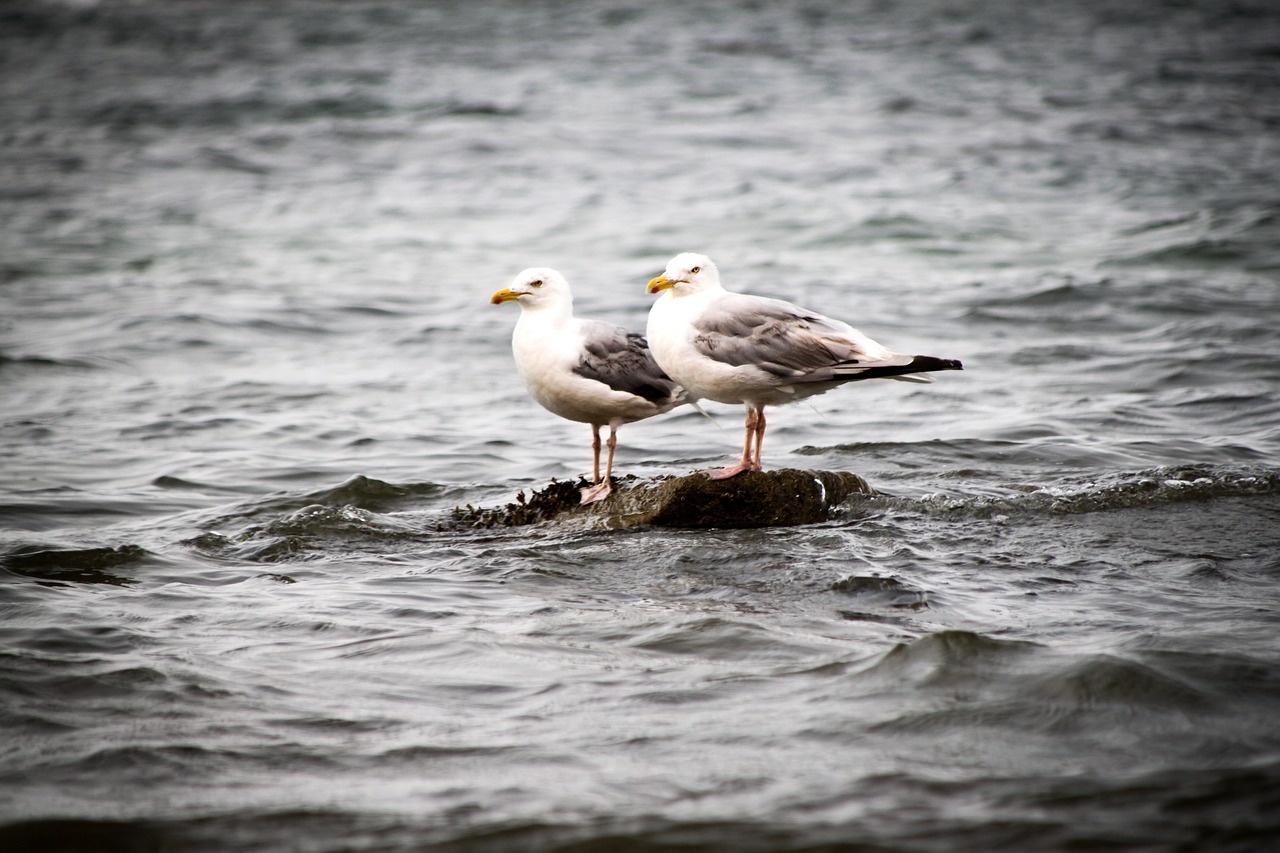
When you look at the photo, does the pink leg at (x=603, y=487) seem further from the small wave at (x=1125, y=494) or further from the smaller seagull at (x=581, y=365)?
the small wave at (x=1125, y=494)

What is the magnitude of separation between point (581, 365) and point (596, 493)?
2.34 ft

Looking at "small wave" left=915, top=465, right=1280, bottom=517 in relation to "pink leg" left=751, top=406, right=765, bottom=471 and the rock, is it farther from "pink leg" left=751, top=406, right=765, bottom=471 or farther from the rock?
"pink leg" left=751, top=406, right=765, bottom=471

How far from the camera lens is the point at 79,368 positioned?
456 inches

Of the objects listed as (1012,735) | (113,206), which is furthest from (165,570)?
(113,206)

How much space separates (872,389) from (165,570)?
20.9ft

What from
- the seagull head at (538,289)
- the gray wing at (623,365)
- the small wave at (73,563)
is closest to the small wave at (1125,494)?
the gray wing at (623,365)

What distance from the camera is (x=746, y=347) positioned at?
635 centimetres

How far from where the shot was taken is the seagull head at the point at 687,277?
649cm

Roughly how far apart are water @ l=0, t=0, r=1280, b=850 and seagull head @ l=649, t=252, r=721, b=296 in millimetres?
1271

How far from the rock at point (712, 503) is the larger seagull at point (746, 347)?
47cm

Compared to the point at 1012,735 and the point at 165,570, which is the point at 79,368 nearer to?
the point at 165,570

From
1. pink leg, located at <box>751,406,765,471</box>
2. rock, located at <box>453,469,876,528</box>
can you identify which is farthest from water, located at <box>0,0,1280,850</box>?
pink leg, located at <box>751,406,765,471</box>

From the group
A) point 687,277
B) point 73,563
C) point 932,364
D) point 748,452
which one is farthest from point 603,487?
point 73,563

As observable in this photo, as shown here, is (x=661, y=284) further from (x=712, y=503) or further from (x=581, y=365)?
(x=712, y=503)
